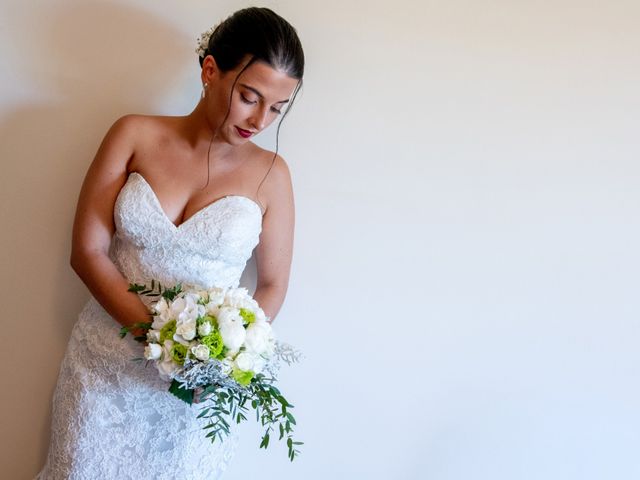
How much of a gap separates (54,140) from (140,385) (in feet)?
2.92

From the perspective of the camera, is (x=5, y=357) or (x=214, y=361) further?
(x=5, y=357)

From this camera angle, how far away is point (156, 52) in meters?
2.60

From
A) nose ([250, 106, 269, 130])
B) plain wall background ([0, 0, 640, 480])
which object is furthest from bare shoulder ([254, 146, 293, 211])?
nose ([250, 106, 269, 130])

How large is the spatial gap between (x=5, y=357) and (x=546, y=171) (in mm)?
2003

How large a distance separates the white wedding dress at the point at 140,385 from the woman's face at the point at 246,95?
9.9 inches

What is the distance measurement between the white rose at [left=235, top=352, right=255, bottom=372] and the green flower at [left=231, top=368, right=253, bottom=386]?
0.04 ft

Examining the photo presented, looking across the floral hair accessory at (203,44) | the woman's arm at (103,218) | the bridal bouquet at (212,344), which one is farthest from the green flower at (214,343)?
the floral hair accessory at (203,44)

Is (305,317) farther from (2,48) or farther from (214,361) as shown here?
(2,48)

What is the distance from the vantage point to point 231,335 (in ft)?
6.86

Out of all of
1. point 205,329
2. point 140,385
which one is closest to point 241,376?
point 205,329

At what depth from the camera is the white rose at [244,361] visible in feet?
6.90

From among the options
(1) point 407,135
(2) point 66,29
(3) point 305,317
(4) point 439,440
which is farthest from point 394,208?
(2) point 66,29

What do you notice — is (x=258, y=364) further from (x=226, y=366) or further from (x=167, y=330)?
(x=167, y=330)

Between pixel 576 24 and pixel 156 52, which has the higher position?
pixel 576 24
